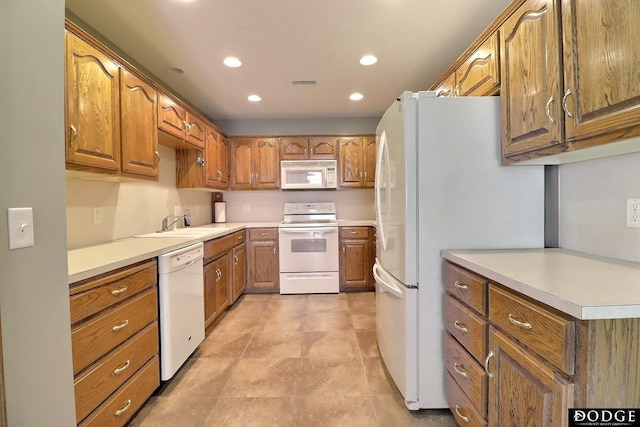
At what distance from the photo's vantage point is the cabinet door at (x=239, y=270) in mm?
3125

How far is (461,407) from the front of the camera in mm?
1284

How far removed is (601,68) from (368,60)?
1747mm

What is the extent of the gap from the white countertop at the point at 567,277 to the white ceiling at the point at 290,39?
1555 millimetres

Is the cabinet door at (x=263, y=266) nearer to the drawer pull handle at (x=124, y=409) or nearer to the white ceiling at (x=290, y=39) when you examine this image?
the white ceiling at (x=290, y=39)

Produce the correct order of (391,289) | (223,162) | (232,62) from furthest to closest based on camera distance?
(223,162), (232,62), (391,289)

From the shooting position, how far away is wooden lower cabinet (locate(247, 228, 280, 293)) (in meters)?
3.55

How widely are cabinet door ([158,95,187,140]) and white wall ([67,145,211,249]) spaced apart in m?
0.42

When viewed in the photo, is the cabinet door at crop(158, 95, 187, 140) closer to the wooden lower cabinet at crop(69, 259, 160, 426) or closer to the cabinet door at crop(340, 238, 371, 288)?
the wooden lower cabinet at crop(69, 259, 160, 426)

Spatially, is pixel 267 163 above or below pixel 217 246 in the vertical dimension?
above

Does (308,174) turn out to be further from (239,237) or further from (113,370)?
(113,370)

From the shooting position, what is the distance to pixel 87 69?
148cm

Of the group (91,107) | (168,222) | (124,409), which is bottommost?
(124,409)

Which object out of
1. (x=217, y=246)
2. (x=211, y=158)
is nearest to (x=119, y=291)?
(x=217, y=246)

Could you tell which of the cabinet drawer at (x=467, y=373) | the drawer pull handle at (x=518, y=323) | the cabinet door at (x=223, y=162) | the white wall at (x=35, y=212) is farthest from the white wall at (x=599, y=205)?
the cabinet door at (x=223, y=162)
